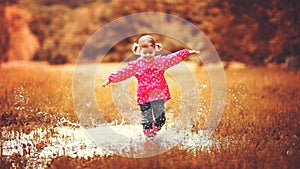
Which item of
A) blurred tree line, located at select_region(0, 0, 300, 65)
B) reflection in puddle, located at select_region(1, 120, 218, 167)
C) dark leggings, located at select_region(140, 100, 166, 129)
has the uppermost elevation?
blurred tree line, located at select_region(0, 0, 300, 65)

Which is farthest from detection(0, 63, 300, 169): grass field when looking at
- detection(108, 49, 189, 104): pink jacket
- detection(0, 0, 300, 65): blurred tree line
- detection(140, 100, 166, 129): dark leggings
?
detection(0, 0, 300, 65): blurred tree line

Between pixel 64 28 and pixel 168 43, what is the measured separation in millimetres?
10560

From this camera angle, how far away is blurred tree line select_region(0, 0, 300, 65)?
510 inches

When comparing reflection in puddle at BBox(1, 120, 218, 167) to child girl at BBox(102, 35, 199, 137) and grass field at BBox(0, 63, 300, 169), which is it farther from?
child girl at BBox(102, 35, 199, 137)

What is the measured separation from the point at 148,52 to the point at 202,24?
13286 mm

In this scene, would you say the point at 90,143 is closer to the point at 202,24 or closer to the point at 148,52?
the point at 148,52

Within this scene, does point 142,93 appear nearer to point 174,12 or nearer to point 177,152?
point 177,152

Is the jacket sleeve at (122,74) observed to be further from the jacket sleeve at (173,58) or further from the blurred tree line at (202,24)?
the blurred tree line at (202,24)

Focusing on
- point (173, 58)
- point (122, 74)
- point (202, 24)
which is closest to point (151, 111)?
point (122, 74)

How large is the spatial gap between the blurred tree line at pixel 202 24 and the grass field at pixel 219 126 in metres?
3.32

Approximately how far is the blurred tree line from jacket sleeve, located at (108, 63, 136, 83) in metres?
8.12

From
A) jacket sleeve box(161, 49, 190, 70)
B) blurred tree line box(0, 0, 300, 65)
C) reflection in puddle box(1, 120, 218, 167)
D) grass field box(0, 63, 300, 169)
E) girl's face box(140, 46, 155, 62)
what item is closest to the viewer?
grass field box(0, 63, 300, 169)

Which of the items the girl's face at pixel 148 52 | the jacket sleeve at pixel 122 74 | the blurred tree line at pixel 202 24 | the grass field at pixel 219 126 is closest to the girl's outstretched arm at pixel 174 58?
the girl's face at pixel 148 52

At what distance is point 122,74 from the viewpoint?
530 cm
